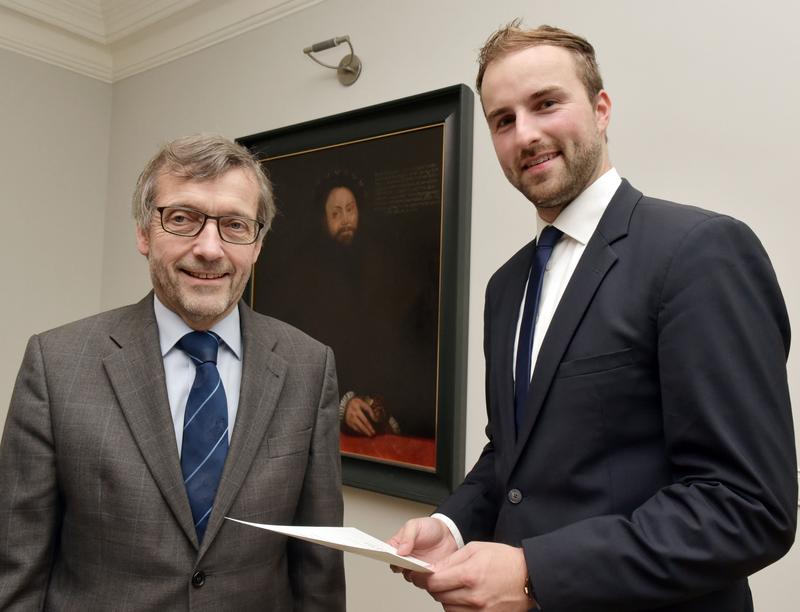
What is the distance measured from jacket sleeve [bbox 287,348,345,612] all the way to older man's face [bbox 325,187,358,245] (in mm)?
1176

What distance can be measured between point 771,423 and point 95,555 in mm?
1229

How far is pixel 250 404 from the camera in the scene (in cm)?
140

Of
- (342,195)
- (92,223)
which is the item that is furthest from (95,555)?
(92,223)

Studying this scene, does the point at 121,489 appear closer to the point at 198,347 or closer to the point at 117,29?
the point at 198,347

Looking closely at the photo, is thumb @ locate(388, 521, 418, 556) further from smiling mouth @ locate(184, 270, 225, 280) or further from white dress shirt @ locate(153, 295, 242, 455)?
smiling mouth @ locate(184, 270, 225, 280)

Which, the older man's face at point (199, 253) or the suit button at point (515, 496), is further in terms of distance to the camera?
the older man's face at point (199, 253)

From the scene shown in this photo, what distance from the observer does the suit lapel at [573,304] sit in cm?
115

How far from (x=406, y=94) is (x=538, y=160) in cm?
134

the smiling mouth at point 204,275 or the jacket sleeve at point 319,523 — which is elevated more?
the smiling mouth at point 204,275

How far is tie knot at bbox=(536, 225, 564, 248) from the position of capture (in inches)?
52.4

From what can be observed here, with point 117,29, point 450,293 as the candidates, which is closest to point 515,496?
point 450,293

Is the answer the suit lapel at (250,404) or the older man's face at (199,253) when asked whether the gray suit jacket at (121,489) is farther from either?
the older man's face at (199,253)

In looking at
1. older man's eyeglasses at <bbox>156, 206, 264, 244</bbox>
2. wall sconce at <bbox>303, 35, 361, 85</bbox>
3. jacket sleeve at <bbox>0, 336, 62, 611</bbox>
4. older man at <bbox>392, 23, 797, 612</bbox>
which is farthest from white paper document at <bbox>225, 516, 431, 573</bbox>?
wall sconce at <bbox>303, 35, 361, 85</bbox>

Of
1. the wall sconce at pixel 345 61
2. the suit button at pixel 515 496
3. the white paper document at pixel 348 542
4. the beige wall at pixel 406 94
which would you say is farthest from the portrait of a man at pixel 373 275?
the white paper document at pixel 348 542
